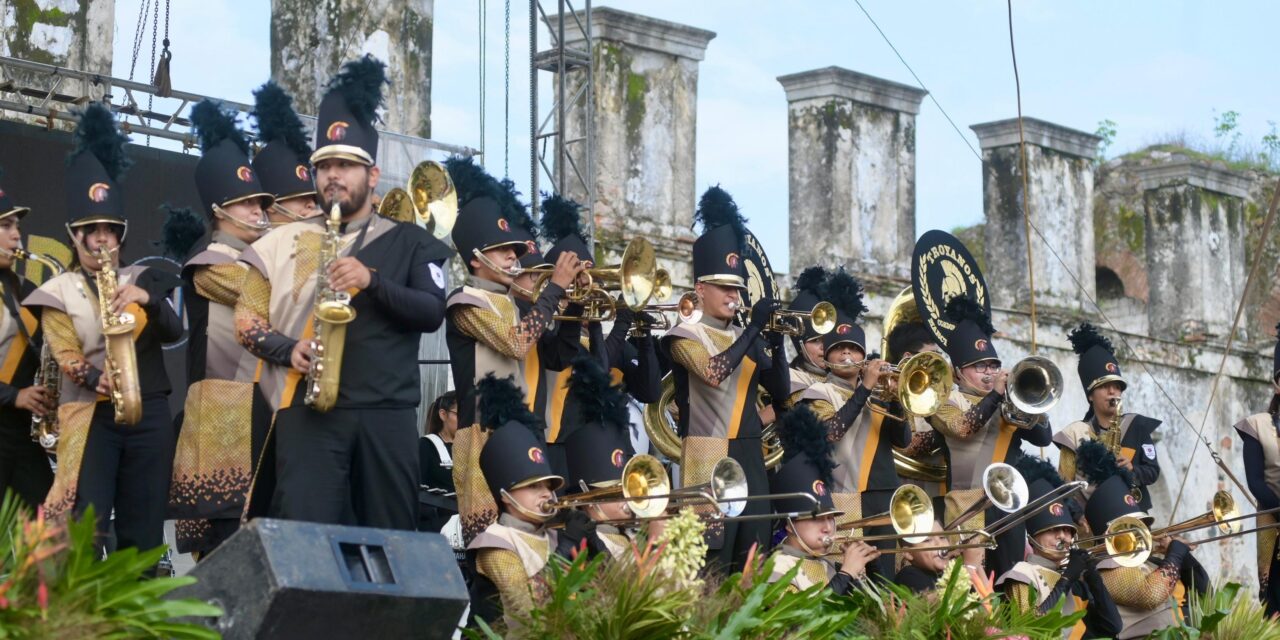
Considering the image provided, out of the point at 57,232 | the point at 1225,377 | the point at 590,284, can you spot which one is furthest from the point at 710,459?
the point at 1225,377

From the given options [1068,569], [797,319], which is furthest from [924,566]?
[797,319]

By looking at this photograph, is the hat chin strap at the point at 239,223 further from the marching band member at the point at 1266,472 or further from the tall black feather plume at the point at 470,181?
the marching band member at the point at 1266,472

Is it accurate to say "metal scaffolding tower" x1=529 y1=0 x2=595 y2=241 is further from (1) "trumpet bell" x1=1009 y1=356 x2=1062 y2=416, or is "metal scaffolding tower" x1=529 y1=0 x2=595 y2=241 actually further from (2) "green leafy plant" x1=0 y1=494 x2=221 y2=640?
(2) "green leafy plant" x1=0 y1=494 x2=221 y2=640

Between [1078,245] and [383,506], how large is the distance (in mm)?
10983

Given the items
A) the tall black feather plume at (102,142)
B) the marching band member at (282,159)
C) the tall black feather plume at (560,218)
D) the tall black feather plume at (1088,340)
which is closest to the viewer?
the tall black feather plume at (102,142)

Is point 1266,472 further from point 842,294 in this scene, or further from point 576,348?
point 576,348

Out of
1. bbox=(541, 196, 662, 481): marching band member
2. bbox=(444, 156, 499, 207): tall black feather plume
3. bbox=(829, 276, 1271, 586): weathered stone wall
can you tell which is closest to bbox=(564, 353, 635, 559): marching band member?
bbox=(541, 196, 662, 481): marching band member

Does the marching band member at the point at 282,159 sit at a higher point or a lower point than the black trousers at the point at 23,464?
higher

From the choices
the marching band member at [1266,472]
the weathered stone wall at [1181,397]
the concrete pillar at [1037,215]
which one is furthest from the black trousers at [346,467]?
the concrete pillar at [1037,215]

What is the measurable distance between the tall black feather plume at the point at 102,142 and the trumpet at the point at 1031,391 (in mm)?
4388

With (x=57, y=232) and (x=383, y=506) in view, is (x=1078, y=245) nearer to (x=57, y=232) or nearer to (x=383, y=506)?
(x=57, y=232)

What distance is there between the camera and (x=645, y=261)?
348 inches

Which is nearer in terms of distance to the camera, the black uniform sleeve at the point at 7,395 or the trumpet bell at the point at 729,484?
the black uniform sleeve at the point at 7,395

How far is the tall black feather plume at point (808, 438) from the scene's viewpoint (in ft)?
29.1
